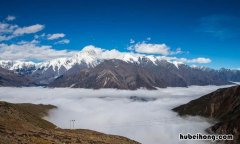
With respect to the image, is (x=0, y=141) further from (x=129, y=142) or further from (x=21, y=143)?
(x=129, y=142)

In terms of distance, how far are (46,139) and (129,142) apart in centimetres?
4467

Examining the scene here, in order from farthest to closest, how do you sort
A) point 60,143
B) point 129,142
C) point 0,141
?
point 129,142
point 60,143
point 0,141

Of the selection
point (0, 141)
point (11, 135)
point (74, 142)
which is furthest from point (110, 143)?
point (0, 141)

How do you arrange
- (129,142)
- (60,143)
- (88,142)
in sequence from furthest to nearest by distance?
(129,142), (88,142), (60,143)

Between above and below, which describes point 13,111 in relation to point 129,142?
above

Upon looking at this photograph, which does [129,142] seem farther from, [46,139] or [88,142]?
[46,139]

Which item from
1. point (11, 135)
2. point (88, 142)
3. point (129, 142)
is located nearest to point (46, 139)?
point (11, 135)

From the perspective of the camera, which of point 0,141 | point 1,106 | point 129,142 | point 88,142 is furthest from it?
point 1,106

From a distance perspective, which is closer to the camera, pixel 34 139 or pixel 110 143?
pixel 34 139

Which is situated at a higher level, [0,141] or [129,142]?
[0,141]

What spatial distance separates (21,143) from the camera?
227ft

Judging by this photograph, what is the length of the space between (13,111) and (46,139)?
71.3 metres

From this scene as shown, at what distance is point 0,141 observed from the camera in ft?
214

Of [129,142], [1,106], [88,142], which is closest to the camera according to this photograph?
[88,142]
